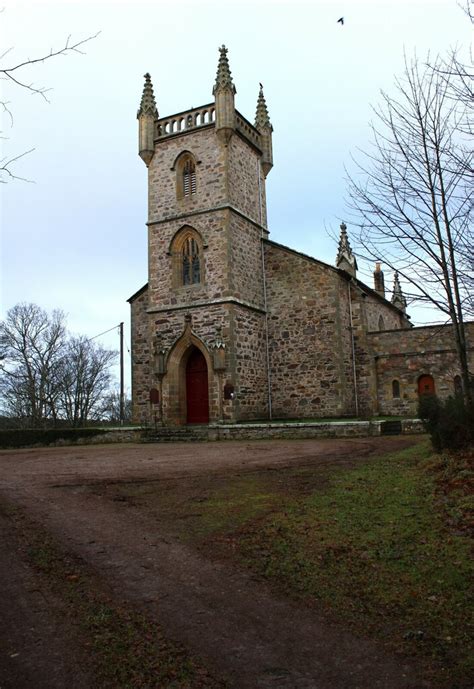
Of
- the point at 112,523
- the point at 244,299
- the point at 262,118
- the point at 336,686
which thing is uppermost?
the point at 262,118

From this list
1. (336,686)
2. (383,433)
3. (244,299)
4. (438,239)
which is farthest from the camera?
(244,299)

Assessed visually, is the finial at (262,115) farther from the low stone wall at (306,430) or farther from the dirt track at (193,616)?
the dirt track at (193,616)

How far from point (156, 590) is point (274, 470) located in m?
5.92

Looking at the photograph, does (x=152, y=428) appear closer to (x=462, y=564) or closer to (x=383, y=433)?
(x=383, y=433)

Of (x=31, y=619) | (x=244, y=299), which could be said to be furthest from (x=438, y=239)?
(x=244, y=299)

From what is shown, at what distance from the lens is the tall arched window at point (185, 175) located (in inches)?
936

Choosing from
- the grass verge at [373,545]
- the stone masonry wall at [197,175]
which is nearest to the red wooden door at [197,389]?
the stone masonry wall at [197,175]

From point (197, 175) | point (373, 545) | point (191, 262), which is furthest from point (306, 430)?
point (197, 175)

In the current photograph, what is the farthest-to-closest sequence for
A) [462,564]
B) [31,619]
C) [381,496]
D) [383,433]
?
[383,433]
[381,496]
[462,564]
[31,619]

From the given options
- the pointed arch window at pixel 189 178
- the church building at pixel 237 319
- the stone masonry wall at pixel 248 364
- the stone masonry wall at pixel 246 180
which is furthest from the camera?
the pointed arch window at pixel 189 178

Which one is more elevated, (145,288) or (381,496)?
(145,288)

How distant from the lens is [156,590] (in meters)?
4.49

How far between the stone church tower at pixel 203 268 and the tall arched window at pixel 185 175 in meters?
0.05

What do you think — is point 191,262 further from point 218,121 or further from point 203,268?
point 218,121
